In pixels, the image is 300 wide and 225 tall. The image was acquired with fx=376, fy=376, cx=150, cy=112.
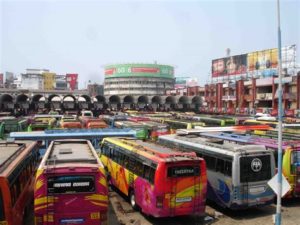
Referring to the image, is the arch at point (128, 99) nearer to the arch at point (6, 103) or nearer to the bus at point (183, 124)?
the arch at point (6, 103)

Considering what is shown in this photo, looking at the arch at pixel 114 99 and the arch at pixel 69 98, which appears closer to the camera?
the arch at pixel 69 98

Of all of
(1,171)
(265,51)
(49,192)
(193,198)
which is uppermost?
(265,51)

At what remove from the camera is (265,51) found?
80812mm

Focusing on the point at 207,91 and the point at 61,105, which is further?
the point at 207,91

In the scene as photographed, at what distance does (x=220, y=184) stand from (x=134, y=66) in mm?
127799

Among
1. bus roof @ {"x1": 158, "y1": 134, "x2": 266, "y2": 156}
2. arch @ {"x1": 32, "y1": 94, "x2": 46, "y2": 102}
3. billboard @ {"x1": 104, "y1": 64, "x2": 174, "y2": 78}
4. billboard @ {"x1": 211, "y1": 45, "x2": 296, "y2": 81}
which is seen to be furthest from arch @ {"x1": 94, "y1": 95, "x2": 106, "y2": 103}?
billboard @ {"x1": 104, "y1": 64, "x2": 174, "y2": 78}

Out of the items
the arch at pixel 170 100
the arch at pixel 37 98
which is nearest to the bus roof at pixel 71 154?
the arch at pixel 37 98

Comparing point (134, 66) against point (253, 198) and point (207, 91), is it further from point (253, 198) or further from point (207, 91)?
point (253, 198)

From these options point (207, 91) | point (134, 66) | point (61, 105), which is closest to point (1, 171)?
point (61, 105)

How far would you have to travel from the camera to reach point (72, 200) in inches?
383

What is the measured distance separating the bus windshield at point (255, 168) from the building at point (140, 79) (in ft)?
408

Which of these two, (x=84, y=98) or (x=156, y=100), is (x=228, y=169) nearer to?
(x=84, y=98)

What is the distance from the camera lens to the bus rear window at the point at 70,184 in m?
9.70

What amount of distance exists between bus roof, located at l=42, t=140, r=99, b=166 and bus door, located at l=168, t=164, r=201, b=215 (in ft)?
8.21
